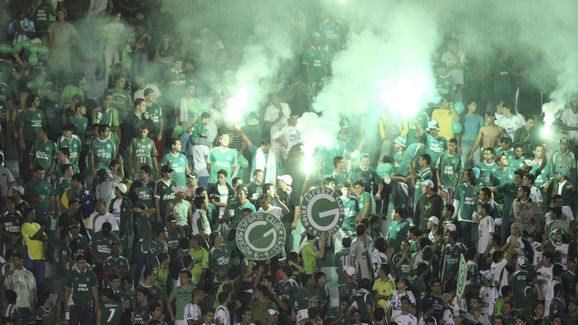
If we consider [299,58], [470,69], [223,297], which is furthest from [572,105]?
[223,297]

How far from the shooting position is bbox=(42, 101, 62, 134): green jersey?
558 inches

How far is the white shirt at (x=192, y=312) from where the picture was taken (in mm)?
11945

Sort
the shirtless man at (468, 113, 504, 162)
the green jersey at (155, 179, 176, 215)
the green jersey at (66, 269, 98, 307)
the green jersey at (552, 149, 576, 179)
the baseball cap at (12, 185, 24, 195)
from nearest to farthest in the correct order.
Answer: the green jersey at (66, 269, 98, 307)
the baseball cap at (12, 185, 24, 195)
the green jersey at (155, 179, 176, 215)
the green jersey at (552, 149, 576, 179)
the shirtless man at (468, 113, 504, 162)

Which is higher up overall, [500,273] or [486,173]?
[486,173]

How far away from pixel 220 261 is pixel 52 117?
129 inches

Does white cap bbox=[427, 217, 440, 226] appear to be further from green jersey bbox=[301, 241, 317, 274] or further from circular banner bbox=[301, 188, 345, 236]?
circular banner bbox=[301, 188, 345, 236]

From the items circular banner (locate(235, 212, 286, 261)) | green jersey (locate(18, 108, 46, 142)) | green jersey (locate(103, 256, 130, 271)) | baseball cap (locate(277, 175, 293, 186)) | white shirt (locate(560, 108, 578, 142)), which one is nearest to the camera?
circular banner (locate(235, 212, 286, 261))

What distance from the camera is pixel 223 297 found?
12.0 meters

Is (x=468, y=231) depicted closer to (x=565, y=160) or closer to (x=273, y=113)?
(x=565, y=160)

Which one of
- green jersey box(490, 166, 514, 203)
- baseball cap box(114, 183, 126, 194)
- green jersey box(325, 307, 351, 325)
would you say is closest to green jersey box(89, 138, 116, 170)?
baseball cap box(114, 183, 126, 194)

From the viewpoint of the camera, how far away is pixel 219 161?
13953 mm

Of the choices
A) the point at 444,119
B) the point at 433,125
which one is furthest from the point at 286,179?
the point at 444,119

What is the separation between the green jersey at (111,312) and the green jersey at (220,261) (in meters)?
1.09

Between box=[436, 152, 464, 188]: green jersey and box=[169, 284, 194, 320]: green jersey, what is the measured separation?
3.68m
